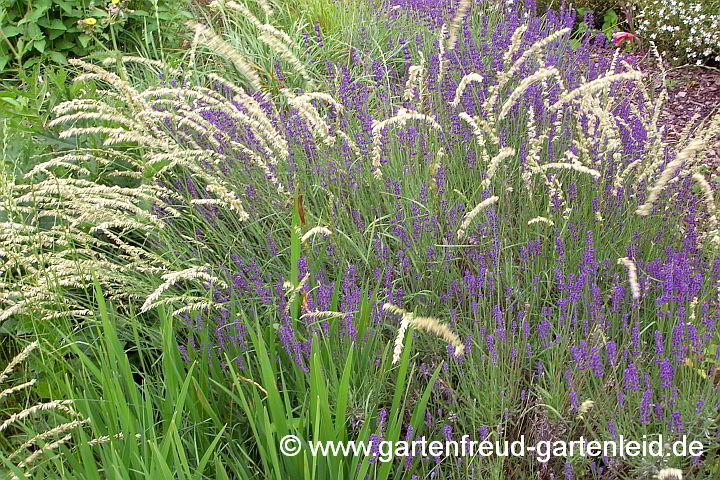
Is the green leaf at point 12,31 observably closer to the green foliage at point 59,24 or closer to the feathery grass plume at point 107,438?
the green foliage at point 59,24

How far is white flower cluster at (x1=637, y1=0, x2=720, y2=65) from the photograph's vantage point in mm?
4836

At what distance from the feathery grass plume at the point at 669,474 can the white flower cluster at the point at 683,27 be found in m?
3.76

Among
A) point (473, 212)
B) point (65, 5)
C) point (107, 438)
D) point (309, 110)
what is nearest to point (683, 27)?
point (309, 110)

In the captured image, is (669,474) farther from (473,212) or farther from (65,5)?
(65,5)

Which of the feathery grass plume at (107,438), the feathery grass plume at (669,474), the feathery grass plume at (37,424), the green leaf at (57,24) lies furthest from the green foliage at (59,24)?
the feathery grass plume at (669,474)

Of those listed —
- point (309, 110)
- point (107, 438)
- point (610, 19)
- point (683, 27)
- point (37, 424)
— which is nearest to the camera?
point (107, 438)

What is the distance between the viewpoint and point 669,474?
1.58 m

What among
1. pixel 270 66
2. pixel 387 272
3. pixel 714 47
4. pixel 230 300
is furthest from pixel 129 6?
pixel 714 47

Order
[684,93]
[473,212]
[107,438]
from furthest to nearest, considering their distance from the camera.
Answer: [684,93], [473,212], [107,438]

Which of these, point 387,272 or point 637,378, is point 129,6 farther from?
point 637,378

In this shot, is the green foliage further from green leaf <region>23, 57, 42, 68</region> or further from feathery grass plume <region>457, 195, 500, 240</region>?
feathery grass plume <region>457, 195, 500, 240</region>

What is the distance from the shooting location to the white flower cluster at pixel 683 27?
15.9 ft

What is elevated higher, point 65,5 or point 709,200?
point 65,5

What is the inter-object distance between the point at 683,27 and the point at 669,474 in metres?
4.40
